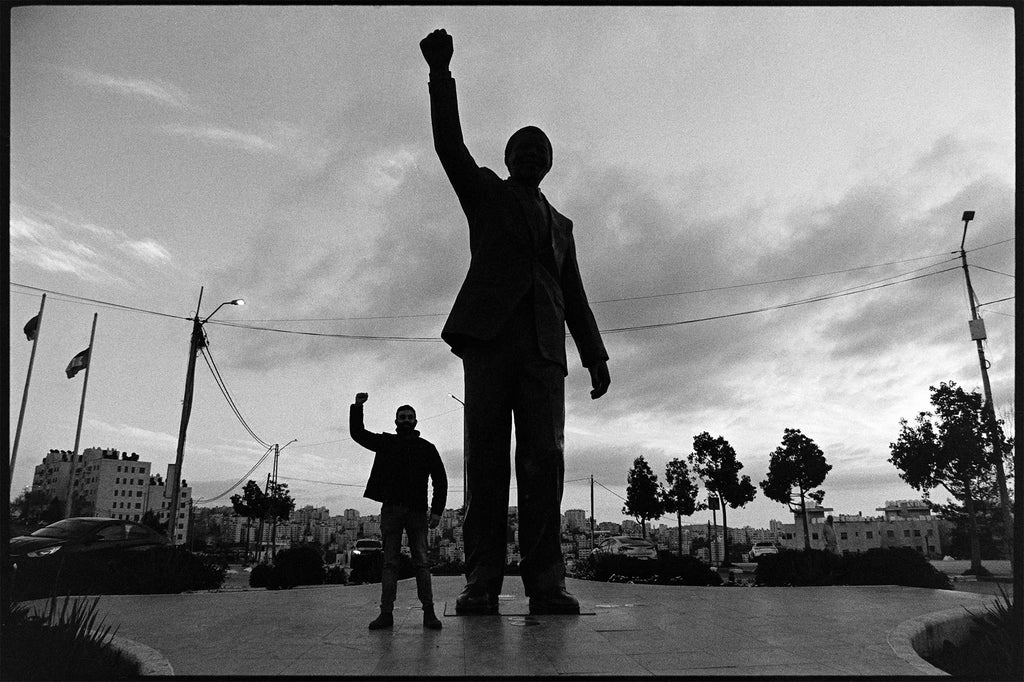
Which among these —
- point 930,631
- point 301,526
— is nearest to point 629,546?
point 930,631

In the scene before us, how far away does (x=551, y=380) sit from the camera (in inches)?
201

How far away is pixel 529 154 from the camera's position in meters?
5.51

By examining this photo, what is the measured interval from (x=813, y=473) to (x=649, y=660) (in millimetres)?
24945

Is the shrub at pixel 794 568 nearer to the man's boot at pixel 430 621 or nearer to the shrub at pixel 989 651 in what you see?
the shrub at pixel 989 651


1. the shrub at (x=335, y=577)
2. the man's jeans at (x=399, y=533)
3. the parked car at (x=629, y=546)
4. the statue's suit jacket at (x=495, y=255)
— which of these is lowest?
the shrub at (x=335, y=577)

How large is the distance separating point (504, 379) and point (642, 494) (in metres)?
27.3

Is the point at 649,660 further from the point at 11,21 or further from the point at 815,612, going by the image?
the point at 11,21

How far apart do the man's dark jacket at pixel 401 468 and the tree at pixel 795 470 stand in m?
23.6

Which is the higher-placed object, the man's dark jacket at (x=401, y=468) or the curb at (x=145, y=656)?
the man's dark jacket at (x=401, y=468)

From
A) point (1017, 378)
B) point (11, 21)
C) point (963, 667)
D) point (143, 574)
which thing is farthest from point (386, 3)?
point (143, 574)

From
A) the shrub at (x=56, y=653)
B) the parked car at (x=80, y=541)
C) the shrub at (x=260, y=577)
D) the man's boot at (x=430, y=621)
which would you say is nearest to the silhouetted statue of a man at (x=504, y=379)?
the man's boot at (x=430, y=621)

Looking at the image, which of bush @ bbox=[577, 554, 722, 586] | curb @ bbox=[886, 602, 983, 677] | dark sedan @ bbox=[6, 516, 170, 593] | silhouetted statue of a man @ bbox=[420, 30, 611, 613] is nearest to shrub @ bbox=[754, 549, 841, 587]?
bush @ bbox=[577, 554, 722, 586]

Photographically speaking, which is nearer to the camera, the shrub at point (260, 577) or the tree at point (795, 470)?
the shrub at point (260, 577)

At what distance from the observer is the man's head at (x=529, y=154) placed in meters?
5.51
